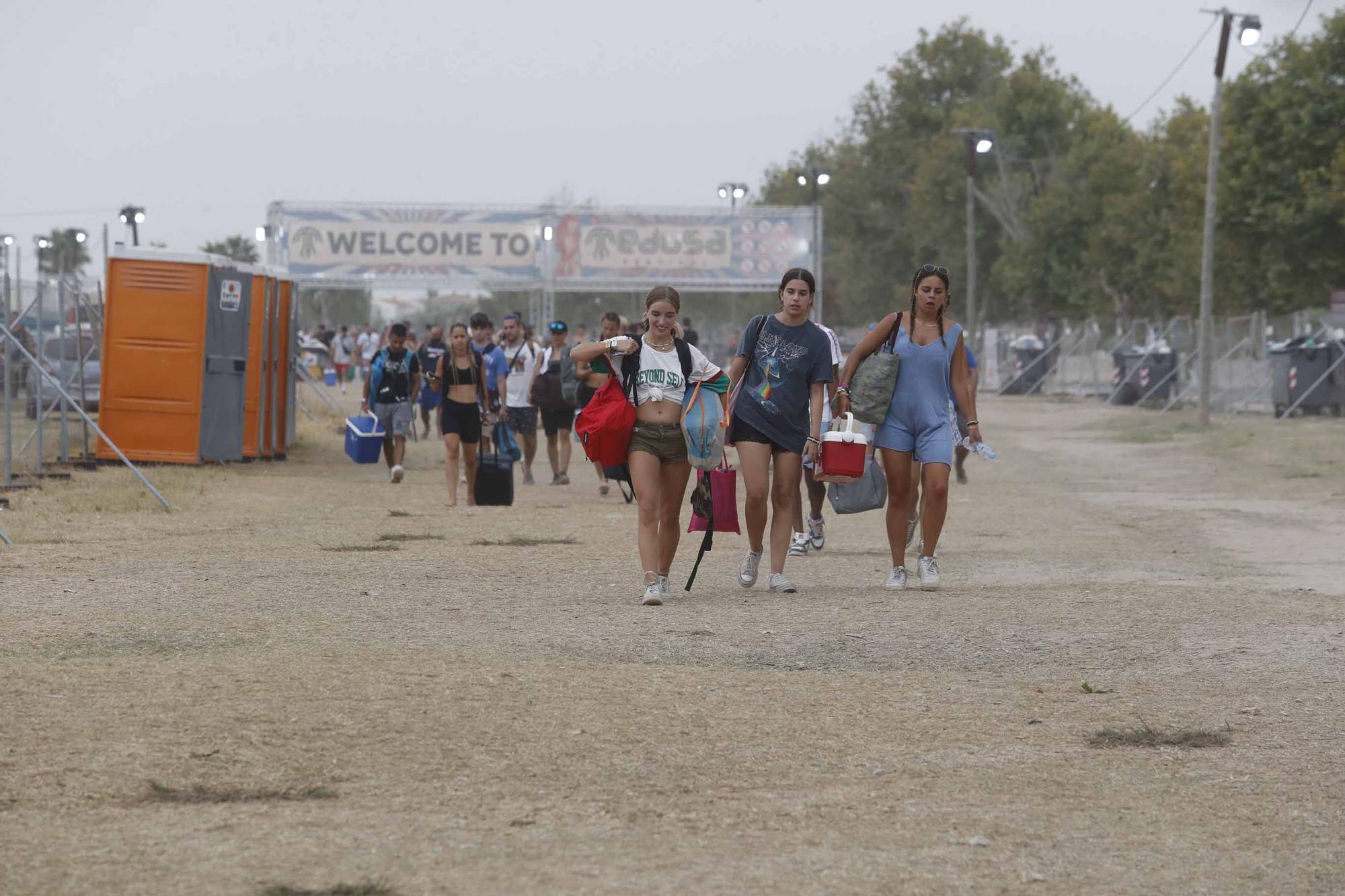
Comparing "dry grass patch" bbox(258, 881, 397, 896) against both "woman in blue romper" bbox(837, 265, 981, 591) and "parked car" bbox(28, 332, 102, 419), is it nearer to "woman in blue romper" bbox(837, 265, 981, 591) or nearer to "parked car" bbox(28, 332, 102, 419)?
"woman in blue romper" bbox(837, 265, 981, 591)

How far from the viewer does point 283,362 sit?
2286cm

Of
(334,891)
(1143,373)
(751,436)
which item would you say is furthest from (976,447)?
(1143,373)

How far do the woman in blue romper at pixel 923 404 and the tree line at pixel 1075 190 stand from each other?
23.7 m

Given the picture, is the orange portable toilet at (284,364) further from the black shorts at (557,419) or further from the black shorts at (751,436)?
the black shorts at (751,436)

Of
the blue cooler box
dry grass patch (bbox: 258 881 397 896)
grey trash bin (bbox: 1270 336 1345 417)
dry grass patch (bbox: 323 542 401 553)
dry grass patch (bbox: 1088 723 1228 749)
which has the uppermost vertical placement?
grey trash bin (bbox: 1270 336 1345 417)

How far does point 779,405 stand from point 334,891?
5657mm

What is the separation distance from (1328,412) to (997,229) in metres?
32.0

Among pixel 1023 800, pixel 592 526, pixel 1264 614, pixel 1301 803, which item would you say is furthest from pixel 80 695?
pixel 592 526

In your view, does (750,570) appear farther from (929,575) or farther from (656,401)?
(656,401)

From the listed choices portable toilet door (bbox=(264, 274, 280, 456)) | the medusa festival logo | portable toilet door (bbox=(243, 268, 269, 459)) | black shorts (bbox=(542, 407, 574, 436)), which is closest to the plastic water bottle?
black shorts (bbox=(542, 407, 574, 436))

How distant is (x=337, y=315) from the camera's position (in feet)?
390

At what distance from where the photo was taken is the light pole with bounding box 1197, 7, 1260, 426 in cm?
2639

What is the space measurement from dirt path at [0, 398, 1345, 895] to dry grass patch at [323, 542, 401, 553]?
0.27ft

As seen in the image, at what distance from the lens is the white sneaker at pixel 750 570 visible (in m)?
9.80
